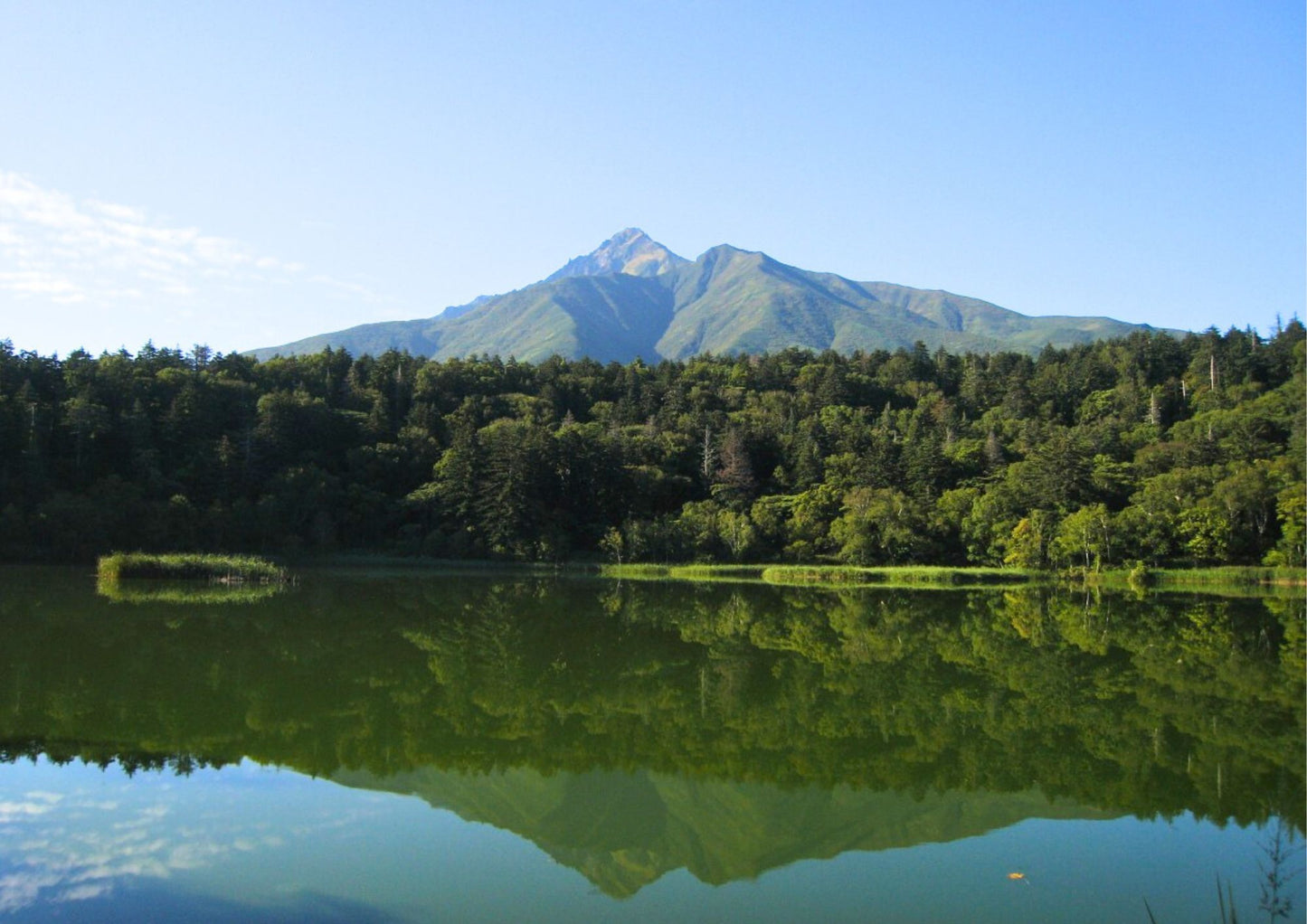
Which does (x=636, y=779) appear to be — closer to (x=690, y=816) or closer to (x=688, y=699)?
(x=690, y=816)

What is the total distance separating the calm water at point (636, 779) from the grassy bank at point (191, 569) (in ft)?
63.8

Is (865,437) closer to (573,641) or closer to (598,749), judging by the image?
(573,641)

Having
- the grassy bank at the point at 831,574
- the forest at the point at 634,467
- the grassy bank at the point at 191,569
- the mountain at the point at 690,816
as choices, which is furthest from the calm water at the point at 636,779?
the forest at the point at 634,467

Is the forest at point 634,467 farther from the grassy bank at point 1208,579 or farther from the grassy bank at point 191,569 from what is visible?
the grassy bank at point 191,569

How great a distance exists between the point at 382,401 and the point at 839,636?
2277 inches

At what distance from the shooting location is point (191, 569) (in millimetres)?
42031

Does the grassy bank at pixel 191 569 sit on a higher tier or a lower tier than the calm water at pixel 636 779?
lower

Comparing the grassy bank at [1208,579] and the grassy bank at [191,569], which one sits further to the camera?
the grassy bank at [1208,579]

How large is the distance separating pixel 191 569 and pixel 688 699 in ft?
108

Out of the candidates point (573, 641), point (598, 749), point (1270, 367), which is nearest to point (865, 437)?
point (1270, 367)

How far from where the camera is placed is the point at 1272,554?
49781 mm

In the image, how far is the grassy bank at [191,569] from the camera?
4094 centimetres

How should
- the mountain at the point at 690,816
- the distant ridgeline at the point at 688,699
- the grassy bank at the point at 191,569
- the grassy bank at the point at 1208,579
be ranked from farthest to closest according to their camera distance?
the grassy bank at the point at 1208,579, the grassy bank at the point at 191,569, the distant ridgeline at the point at 688,699, the mountain at the point at 690,816

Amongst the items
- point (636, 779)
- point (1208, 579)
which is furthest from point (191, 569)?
point (1208, 579)
